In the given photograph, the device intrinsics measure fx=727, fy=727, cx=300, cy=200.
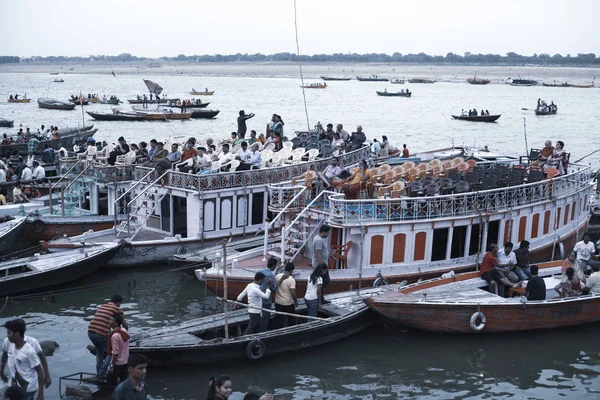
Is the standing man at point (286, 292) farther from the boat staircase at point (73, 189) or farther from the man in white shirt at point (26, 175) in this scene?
the man in white shirt at point (26, 175)

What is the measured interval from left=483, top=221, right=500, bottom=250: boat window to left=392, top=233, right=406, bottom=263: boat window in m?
2.75

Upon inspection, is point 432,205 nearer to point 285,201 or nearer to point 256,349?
point 285,201

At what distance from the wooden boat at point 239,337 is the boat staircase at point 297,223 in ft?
7.08

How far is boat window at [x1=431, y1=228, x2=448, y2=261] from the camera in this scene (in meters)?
19.1

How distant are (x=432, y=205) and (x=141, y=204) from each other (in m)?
9.18

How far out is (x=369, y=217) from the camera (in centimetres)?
1828

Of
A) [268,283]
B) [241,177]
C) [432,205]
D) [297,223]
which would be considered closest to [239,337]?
[268,283]

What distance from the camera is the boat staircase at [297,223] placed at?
18688 mm

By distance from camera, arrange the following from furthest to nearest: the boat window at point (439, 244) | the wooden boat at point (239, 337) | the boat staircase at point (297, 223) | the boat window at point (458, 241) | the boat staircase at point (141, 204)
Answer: the boat staircase at point (141, 204) < the boat window at point (458, 241) < the boat window at point (439, 244) < the boat staircase at point (297, 223) < the wooden boat at point (239, 337)

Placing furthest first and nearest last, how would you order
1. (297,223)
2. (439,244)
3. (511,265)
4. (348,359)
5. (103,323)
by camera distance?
1. (439,244)
2. (297,223)
3. (511,265)
4. (348,359)
5. (103,323)

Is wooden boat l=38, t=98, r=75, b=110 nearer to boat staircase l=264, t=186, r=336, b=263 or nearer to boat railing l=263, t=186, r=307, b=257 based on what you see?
boat railing l=263, t=186, r=307, b=257

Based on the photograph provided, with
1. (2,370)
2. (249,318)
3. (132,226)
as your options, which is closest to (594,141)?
(132,226)

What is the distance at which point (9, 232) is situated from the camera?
74.3 ft

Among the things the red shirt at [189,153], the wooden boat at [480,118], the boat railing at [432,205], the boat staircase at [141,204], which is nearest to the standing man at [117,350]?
the boat railing at [432,205]
